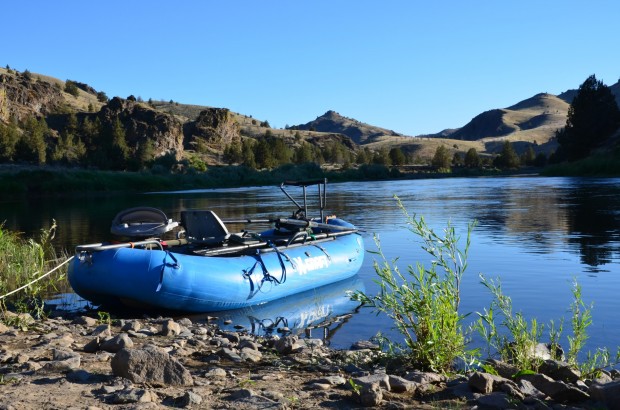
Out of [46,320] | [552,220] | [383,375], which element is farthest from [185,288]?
[552,220]

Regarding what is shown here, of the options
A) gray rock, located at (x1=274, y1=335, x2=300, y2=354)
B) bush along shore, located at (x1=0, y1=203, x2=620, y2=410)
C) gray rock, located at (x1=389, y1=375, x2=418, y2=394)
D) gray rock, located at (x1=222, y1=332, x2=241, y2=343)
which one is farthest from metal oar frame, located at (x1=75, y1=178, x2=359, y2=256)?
gray rock, located at (x1=389, y1=375, x2=418, y2=394)

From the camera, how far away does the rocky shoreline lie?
4719mm

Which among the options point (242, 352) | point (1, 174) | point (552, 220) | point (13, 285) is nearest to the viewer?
point (242, 352)

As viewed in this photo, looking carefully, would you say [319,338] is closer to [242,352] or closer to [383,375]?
[242,352]

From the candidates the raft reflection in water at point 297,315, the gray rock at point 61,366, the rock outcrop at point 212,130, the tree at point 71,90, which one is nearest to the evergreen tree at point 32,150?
the rock outcrop at point 212,130

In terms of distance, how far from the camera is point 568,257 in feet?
49.4

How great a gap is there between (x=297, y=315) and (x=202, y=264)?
5.33ft

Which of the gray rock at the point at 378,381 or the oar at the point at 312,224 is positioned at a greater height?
the oar at the point at 312,224

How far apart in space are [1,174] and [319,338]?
166 feet

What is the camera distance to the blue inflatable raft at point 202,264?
9.59 m

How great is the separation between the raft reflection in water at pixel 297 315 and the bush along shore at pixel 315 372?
167cm

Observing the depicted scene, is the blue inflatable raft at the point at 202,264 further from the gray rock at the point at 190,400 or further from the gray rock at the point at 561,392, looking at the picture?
the gray rock at the point at 561,392

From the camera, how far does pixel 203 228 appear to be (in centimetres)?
1180

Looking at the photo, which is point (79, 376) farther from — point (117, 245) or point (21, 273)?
point (21, 273)
